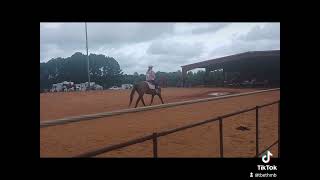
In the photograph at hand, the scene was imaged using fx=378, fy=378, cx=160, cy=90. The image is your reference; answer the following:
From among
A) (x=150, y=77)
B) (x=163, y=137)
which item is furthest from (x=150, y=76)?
(x=163, y=137)

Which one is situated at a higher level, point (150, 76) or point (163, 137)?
point (150, 76)

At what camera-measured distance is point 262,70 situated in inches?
717

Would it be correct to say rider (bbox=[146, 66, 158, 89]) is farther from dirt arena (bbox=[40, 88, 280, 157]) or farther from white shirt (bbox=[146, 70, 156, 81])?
dirt arena (bbox=[40, 88, 280, 157])

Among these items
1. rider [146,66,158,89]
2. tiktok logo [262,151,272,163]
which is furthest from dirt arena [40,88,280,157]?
tiktok logo [262,151,272,163]
